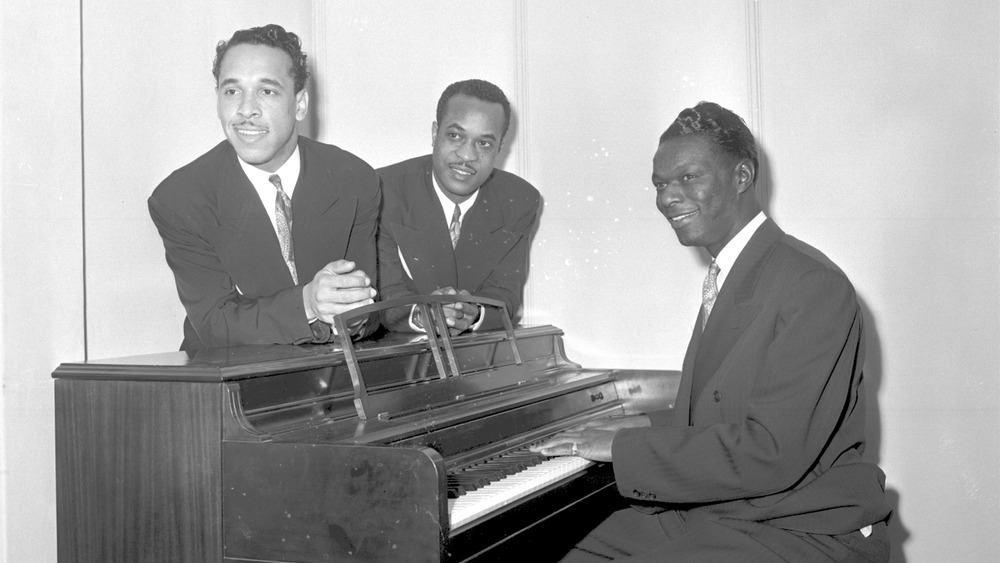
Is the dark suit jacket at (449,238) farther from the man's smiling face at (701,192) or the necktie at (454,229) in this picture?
the man's smiling face at (701,192)

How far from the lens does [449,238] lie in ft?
15.2

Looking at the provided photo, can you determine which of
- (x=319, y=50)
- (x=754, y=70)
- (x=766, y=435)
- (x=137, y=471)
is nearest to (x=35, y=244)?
(x=137, y=471)

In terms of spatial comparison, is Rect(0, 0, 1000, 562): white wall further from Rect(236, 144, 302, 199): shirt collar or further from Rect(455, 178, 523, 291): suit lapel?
Rect(236, 144, 302, 199): shirt collar

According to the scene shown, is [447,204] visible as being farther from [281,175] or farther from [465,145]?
[281,175]

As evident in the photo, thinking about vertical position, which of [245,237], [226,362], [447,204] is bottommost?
[226,362]

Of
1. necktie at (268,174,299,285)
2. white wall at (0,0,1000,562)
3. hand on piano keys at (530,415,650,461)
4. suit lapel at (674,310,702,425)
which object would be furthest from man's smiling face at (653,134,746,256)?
white wall at (0,0,1000,562)

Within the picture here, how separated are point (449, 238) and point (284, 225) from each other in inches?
46.9

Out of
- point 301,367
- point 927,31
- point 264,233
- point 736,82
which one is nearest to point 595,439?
point 301,367

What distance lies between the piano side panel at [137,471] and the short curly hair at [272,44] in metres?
1.24

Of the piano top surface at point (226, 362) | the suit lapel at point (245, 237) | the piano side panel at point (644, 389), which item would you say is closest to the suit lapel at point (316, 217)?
the suit lapel at point (245, 237)

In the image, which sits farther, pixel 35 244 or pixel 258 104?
pixel 258 104

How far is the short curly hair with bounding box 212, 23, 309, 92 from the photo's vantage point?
341cm

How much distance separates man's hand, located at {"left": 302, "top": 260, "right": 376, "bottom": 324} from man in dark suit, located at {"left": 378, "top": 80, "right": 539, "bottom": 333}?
41.8 inches

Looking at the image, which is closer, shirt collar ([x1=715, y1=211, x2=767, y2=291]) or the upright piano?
the upright piano
